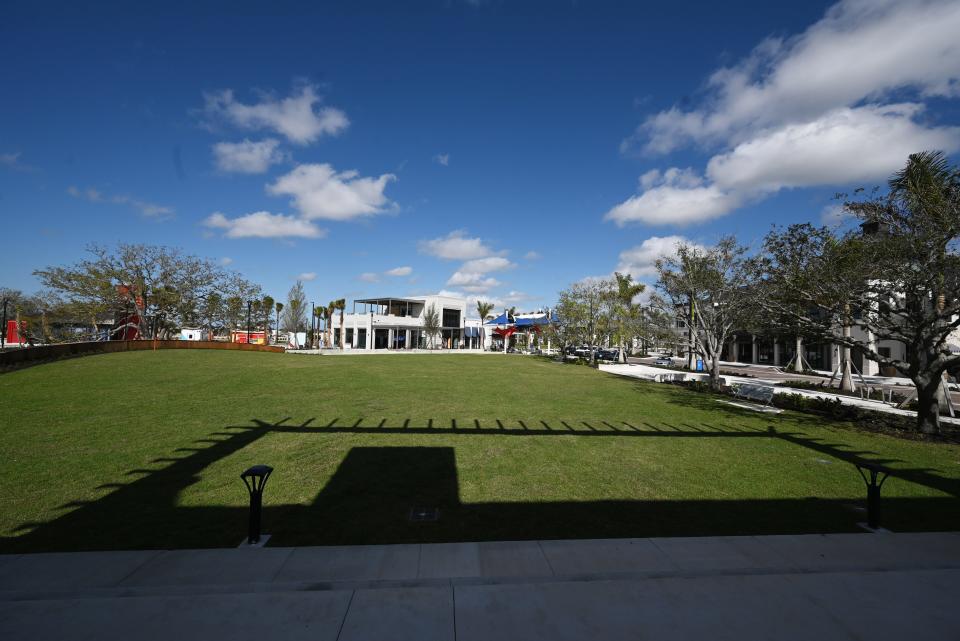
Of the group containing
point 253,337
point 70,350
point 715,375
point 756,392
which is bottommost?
point 756,392

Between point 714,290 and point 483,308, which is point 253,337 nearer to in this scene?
point 483,308

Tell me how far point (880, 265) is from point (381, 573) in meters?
15.0

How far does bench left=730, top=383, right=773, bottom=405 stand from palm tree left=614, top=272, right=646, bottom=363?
80.4 feet

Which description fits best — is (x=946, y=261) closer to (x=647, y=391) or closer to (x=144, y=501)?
(x=647, y=391)

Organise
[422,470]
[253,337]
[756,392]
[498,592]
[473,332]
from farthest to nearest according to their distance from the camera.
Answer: [473,332], [253,337], [756,392], [422,470], [498,592]

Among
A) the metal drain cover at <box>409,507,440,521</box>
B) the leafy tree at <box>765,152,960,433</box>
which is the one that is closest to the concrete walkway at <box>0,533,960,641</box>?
the metal drain cover at <box>409,507,440,521</box>

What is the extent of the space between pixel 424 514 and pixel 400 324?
66.5 metres

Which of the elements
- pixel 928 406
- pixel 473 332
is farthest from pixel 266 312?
pixel 928 406

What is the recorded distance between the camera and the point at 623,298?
54312 mm

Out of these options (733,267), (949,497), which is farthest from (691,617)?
(733,267)

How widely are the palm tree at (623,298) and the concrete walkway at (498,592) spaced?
41199mm

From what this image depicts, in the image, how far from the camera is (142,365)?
79.6 feet

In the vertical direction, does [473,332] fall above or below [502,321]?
below

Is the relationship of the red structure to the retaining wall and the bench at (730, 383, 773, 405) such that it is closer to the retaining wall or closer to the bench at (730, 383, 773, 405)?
the retaining wall
